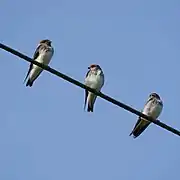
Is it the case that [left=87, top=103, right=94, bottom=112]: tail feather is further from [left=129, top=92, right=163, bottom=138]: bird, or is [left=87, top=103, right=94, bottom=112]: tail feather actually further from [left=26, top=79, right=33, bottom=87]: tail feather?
[left=26, top=79, right=33, bottom=87]: tail feather

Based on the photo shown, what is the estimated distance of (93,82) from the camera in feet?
39.3

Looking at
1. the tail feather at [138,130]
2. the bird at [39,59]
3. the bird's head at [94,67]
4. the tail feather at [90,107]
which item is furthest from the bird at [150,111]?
the bird at [39,59]

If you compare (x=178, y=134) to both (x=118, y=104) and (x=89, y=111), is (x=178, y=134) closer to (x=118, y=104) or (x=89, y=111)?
(x=118, y=104)

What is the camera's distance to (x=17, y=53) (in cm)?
655

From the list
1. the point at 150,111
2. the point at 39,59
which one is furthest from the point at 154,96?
the point at 39,59

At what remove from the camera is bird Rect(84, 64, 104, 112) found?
469 inches

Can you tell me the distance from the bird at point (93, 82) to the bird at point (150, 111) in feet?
2.74

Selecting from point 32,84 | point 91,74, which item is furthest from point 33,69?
point 91,74

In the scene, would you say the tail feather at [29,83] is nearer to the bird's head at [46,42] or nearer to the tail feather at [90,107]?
the bird's head at [46,42]

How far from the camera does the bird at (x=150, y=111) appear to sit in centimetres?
1177

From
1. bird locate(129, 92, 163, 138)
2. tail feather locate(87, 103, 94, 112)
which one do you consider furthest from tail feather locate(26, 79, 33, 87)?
bird locate(129, 92, 163, 138)

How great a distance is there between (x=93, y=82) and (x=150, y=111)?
3.69ft

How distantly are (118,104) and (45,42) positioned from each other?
6.25 meters

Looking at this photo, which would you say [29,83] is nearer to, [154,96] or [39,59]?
[39,59]
